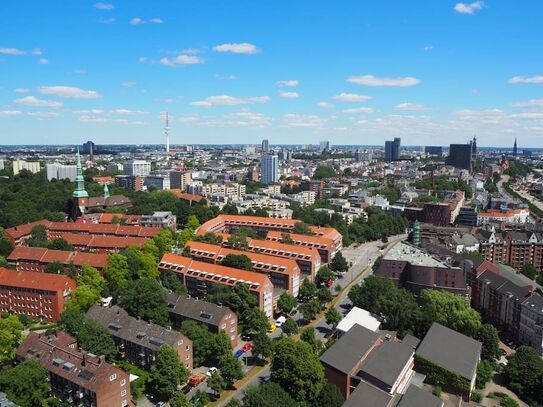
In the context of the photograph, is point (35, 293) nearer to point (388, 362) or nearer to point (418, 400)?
point (388, 362)

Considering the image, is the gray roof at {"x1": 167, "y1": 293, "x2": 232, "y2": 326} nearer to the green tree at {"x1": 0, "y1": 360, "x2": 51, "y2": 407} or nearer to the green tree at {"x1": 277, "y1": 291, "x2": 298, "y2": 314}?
the green tree at {"x1": 277, "y1": 291, "x2": 298, "y2": 314}

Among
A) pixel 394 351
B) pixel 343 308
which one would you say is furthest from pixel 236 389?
pixel 343 308

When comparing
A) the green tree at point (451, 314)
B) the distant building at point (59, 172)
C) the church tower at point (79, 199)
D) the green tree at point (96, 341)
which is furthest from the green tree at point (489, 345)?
the distant building at point (59, 172)

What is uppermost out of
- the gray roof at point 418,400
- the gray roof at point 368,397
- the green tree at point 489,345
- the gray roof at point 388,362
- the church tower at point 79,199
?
the church tower at point 79,199

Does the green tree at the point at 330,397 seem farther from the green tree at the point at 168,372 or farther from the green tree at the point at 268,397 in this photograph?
the green tree at the point at 168,372

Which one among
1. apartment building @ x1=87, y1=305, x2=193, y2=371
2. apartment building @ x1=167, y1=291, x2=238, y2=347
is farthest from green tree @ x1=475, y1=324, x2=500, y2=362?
apartment building @ x1=87, y1=305, x2=193, y2=371

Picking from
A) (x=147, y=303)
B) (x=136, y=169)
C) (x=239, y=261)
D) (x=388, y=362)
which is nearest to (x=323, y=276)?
(x=239, y=261)

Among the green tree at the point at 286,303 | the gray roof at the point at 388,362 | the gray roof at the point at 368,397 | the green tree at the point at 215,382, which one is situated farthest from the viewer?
the green tree at the point at 286,303
